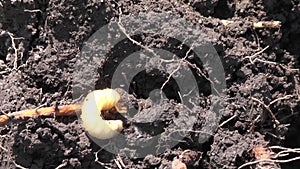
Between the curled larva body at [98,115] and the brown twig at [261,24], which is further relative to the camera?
the brown twig at [261,24]

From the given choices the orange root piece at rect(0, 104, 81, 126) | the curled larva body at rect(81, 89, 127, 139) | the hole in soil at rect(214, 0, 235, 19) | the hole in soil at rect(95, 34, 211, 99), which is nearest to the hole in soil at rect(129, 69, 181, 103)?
the hole in soil at rect(95, 34, 211, 99)

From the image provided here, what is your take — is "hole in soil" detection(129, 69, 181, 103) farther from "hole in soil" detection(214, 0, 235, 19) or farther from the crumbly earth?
"hole in soil" detection(214, 0, 235, 19)

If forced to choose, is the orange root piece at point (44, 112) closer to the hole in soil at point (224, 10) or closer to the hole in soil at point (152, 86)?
the hole in soil at point (152, 86)

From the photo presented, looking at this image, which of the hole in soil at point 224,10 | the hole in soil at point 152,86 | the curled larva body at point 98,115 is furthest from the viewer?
the hole in soil at point 224,10

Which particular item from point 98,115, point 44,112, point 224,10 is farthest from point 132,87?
point 224,10

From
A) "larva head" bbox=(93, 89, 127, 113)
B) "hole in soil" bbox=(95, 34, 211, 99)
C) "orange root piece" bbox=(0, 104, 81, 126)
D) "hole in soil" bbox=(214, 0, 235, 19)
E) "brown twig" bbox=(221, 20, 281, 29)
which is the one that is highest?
"hole in soil" bbox=(214, 0, 235, 19)

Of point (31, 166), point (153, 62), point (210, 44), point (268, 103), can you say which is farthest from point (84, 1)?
point (268, 103)

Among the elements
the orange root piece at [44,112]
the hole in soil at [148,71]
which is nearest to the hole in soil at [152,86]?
the hole in soil at [148,71]
